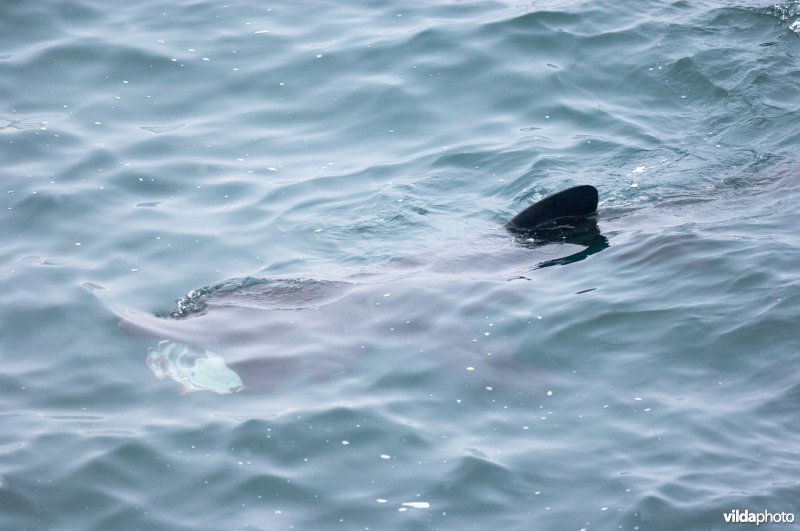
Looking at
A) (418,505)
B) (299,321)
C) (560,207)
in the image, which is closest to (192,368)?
(299,321)

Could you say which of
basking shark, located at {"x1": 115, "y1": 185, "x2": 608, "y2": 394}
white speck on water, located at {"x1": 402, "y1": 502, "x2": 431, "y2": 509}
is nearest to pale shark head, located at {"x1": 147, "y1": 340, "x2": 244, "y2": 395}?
basking shark, located at {"x1": 115, "y1": 185, "x2": 608, "y2": 394}

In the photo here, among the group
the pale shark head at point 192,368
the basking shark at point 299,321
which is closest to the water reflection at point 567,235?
the basking shark at point 299,321

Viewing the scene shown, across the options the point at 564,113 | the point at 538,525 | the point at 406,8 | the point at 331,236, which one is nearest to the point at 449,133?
the point at 564,113

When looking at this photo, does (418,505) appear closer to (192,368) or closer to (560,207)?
(192,368)

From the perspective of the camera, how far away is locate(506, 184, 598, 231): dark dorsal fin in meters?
8.22

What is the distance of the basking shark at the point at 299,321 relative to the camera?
7066 millimetres

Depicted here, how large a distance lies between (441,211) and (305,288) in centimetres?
205

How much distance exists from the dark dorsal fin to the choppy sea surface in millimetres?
294

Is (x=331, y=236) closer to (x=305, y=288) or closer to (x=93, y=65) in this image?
(x=305, y=288)

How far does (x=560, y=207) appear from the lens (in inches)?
329

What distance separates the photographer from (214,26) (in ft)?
42.0

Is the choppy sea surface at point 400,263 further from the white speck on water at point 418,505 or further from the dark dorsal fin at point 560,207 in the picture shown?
the dark dorsal fin at point 560,207

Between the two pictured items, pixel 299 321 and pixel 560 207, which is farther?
pixel 560 207

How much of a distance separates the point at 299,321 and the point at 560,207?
8.61ft
